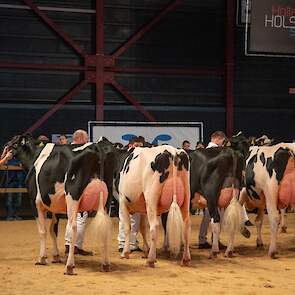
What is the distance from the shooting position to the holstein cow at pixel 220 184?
852 cm

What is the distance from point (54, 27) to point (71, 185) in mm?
9362

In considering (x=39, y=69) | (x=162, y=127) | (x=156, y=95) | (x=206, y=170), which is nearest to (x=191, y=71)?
(x=156, y=95)

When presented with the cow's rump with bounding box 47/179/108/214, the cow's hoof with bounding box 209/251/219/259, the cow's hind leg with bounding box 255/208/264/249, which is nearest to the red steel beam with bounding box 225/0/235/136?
the cow's hind leg with bounding box 255/208/264/249

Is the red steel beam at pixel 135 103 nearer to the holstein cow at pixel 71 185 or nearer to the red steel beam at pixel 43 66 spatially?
the red steel beam at pixel 43 66

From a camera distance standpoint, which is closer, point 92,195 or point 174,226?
point 92,195

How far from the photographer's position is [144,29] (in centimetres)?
1672

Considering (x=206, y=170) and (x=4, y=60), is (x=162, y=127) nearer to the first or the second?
(x=4, y=60)

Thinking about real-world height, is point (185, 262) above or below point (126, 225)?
below

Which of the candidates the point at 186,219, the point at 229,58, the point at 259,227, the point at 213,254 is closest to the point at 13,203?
the point at 259,227

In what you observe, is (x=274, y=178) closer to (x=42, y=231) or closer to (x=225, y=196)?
(x=225, y=196)

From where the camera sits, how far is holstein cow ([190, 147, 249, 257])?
852 cm

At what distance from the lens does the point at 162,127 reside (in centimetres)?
1541

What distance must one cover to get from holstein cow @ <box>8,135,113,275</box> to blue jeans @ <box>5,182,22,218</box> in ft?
18.1

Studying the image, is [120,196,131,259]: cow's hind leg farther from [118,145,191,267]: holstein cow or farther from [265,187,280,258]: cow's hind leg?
[265,187,280,258]: cow's hind leg
